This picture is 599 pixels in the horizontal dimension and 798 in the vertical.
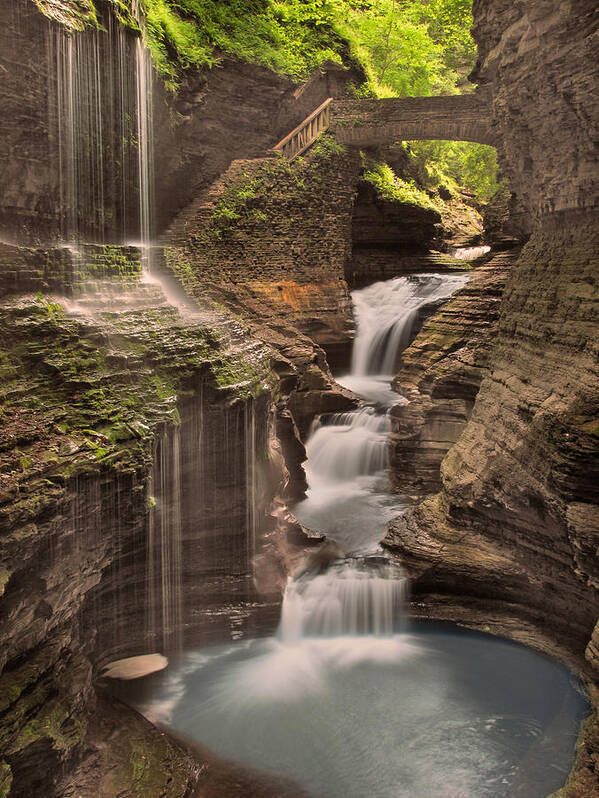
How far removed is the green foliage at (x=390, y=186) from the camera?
68.4 ft

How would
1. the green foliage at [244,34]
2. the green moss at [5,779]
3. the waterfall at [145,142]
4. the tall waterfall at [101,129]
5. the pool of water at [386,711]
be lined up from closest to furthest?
the green moss at [5,779] < the pool of water at [386,711] < the tall waterfall at [101,129] < the waterfall at [145,142] < the green foliage at [244,34]

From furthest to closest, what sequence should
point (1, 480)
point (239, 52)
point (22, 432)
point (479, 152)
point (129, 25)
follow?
point (479, 152) → point (239, 52) → point (129, 25) → point (22, 432) → point (1, 480)

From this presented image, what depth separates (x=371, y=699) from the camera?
835cm

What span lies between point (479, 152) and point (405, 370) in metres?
12.6

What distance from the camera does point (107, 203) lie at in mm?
14219

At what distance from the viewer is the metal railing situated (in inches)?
760

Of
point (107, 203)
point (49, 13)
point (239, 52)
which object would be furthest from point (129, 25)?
point (239, 52)

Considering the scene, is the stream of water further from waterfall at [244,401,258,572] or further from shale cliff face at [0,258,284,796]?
waterfall at [244,401,258,572]

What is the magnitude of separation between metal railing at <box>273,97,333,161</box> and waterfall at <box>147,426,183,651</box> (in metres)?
13.2

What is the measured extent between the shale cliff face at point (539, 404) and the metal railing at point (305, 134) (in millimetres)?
8567

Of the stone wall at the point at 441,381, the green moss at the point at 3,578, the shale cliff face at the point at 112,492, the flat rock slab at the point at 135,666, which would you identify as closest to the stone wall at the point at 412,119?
the stone wall at the point at 441,381

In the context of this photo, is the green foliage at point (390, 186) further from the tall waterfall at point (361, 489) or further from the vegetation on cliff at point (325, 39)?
the tall waterfall at point (361, 489)

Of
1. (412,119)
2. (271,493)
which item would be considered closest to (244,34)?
(412,119)

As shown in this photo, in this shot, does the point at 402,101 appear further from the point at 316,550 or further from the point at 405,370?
the point at 316,550
